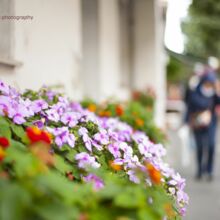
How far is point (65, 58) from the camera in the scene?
5750mm

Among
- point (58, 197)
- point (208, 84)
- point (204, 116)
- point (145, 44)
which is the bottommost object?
point (204, 116)

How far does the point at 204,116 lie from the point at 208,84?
523 mm

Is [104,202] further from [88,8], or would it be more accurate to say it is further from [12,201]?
[88,8]

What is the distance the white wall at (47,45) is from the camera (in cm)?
432

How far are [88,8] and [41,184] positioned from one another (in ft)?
21.0

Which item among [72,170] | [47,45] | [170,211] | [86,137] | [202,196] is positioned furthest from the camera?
[202,196]

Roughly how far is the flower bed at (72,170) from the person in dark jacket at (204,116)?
532 cm

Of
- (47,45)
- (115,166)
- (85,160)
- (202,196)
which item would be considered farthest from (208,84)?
(85,160)

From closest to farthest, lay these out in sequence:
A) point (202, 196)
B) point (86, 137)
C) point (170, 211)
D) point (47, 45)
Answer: point (170, 211)
point (86, 137)
point (47, 45)
point (202, 196)

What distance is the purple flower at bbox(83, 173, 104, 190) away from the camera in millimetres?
2104

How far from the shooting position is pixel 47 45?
5.02 meters

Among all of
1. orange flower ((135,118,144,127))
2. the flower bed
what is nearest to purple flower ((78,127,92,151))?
the flower bed

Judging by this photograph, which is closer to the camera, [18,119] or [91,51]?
[18,119]

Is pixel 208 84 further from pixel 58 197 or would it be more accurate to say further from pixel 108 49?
pixel 58 197
